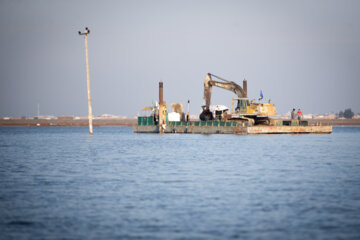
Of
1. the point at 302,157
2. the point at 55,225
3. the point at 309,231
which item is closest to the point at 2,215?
the point at 55,225

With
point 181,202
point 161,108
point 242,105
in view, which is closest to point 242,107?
point 242,105

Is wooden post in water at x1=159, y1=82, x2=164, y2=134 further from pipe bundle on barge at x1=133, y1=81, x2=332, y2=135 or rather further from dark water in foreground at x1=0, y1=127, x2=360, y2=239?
dark water in foreground at x1=0, y1=127, x2=360, y2=239

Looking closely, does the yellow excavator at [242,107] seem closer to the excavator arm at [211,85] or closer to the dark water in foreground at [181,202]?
the excavator arm at [211,85]

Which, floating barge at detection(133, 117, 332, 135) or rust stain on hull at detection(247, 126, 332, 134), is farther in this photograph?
floating barge at detection(133, 117, 332, 135)

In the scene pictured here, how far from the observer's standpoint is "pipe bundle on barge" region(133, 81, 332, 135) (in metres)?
77.4

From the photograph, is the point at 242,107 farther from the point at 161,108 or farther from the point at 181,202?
the point at 181,202

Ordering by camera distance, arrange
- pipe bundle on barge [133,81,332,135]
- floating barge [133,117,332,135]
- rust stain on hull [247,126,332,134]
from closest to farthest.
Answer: rust stain on hull [247,126,332,134] → floating barge [133,117,332,135] → pipe bundle on barge [133,81,332,135]

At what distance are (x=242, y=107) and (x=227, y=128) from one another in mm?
3907

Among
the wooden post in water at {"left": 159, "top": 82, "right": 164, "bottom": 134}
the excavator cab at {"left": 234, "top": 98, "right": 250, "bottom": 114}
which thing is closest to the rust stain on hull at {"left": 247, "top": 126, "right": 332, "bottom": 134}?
the excavator cab at {"left": 234, "top": 98, "right": 250, "bottom": 114}

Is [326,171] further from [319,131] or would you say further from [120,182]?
[319,131]

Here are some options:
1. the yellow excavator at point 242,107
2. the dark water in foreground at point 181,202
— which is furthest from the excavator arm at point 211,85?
the dark water in foreground at point 181,202

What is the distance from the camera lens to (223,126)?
262 feet

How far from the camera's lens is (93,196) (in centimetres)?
2102

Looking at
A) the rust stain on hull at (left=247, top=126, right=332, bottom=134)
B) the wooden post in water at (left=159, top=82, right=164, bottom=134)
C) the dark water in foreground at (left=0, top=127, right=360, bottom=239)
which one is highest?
the wooden post in water at (left=159, top=82, right=164, bottom=134)
